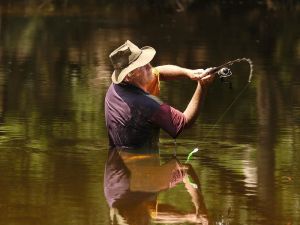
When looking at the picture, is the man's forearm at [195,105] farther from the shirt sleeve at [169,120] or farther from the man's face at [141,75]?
the man's face at [141,75]

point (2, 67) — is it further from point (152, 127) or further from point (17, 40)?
point (152, 127)

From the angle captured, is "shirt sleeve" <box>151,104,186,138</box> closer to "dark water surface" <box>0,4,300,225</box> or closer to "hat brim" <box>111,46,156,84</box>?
"dark water surface" <box>0,4,300,225</box>

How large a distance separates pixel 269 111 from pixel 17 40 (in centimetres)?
1148

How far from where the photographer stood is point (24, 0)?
129ft

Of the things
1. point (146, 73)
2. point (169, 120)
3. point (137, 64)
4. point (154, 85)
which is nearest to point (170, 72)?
point (154, 85)

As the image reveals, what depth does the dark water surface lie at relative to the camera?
753cm

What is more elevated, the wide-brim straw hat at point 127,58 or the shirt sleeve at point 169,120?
the wide-brim straw hat at point 127,58

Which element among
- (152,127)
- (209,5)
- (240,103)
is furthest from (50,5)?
(152,127)

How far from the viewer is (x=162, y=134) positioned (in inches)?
417

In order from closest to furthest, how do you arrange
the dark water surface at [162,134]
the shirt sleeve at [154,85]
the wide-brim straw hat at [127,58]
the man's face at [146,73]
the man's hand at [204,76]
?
the dark water surface at [162,134], the man's hand at [204,76], the wide-brim straw hat at [127,58], the man's face at [146,73], the shirt sleeve at [154,85]

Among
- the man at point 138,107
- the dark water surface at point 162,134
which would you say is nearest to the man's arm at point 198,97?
the man at point 138,107

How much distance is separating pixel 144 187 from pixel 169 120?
4.24 ft

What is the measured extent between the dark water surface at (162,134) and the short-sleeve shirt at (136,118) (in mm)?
208

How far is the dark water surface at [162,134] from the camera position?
753 centimetres
